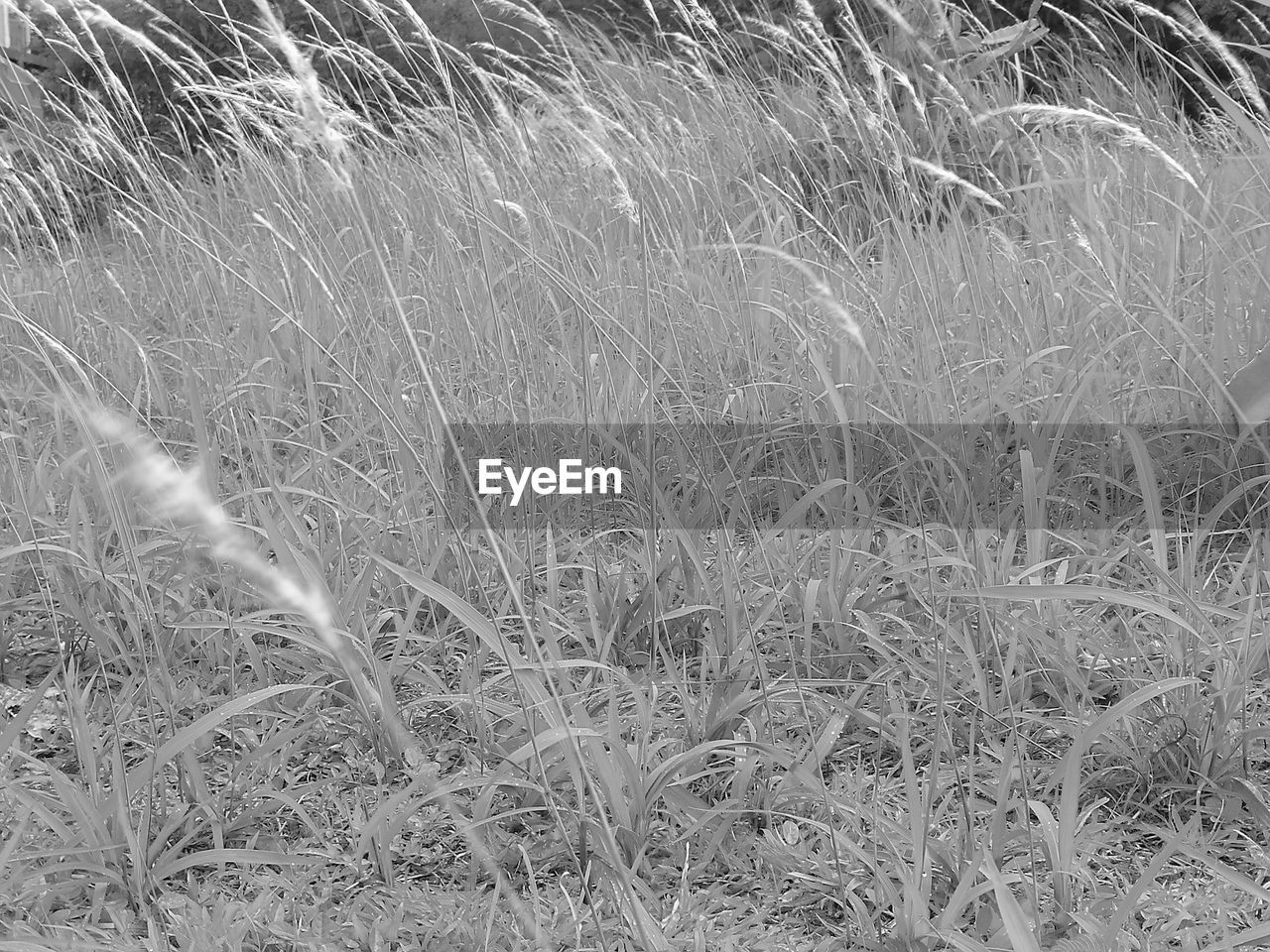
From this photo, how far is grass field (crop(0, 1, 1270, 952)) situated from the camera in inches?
38.7

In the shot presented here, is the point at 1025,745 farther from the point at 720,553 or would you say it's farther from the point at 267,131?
the point at 267,131

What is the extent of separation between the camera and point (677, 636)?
4.62ft

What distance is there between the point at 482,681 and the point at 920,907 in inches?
25.7

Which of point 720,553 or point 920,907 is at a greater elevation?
point 720,553

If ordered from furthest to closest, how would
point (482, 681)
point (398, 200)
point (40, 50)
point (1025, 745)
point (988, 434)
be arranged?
point (40, 50)
point (398, 200)
point (988, 434)
point (482, 681)
point (1025, 745)

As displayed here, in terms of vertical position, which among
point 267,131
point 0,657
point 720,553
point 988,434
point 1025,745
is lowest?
point 1025,745

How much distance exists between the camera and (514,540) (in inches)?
62.6

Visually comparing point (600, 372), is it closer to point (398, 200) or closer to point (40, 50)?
point (398, 200)

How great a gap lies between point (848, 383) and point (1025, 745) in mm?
735

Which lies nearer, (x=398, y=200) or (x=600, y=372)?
(x=600, y=372)

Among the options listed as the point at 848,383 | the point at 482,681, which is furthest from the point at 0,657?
the point at 848,383

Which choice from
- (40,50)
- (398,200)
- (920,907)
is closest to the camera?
(920,907)

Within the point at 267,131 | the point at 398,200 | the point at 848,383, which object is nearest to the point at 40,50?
the point at 398,200

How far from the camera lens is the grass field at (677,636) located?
0.98 m
